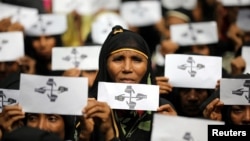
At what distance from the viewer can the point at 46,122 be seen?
23.0ft

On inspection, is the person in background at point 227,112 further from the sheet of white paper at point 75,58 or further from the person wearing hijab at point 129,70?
the sheet of white paper at point 75,58

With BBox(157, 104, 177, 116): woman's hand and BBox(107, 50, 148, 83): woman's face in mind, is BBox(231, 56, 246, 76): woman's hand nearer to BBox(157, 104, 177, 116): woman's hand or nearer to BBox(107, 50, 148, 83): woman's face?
BBox(107, 50, 148, 83): woman's face

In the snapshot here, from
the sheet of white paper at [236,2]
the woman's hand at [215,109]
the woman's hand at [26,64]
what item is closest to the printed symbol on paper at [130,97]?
the woman's hand at [215,109]

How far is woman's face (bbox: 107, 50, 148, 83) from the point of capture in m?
6.86

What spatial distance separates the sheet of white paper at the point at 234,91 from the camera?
22.4ft

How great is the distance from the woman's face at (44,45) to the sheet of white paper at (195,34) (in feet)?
4.81

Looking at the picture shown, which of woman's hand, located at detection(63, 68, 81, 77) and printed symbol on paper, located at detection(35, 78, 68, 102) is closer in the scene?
printed symbol on paper, located at detection(35, 78, 68, 102)

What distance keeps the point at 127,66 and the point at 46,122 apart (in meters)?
0.83

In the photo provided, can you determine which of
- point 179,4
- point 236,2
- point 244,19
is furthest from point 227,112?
point 179,4

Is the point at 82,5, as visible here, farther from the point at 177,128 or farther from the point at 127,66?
the point at 177,128

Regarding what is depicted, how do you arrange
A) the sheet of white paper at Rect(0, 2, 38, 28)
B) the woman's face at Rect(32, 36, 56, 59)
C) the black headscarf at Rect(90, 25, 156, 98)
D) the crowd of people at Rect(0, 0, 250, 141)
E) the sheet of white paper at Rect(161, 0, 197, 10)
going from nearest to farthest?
the crowd of people at Rect(0, 0, 250, 141) → the black headscarf at Rect(90, 25, 156, 98) → the woman's face at Rect(32, 36, 56, 59) → the sheet of white paper at Rect(0, 2, 38, 28) → the sheet of white paper at Rect(161, 0, 197, 10)

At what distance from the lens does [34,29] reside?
986 centimetres

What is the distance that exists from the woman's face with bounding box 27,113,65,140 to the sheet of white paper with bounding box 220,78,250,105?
139 centimetres

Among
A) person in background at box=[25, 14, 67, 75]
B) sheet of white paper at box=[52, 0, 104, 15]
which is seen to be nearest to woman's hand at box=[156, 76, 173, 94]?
person in background at box=[25, 14, 67, 75]
